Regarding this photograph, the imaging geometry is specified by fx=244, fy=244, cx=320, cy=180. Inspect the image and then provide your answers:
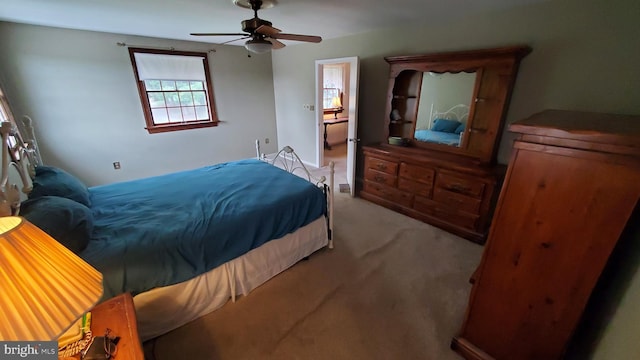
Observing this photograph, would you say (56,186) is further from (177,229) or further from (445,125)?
(445,125)

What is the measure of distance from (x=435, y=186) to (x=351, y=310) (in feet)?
5.55

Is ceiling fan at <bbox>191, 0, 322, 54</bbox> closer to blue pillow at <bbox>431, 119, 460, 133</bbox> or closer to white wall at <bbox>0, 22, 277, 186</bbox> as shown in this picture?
blue pillow at <bbox>431, 119, 460, 133</bbox>

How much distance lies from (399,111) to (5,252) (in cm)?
342

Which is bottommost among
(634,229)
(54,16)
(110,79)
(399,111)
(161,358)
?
(161,358)

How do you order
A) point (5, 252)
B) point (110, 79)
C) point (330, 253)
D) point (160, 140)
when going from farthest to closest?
1. point (160, 140)
2. point (110, 79)
3. point (330, 253)
4. point (5, 252)

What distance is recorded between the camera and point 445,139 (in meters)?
2.96

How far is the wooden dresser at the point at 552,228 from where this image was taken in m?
0.90

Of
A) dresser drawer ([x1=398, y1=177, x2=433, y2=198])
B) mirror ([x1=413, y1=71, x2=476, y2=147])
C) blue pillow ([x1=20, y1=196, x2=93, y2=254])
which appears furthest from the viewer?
dresser drawer ([x1=398, y1=177, x2=433, y2=198])

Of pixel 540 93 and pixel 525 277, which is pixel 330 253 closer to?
pixel 525 277

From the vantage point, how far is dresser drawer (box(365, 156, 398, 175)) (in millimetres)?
3092

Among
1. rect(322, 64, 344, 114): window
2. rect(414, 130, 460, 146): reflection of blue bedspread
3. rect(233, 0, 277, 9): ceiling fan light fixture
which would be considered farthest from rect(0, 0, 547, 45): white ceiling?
rect(322, 64, 344, 114): window

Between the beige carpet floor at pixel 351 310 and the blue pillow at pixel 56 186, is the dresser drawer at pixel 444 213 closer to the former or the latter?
the beige carpet floor at pixel 351 310

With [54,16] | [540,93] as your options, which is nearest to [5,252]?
[540,93]

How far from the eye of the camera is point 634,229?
1112 millimetres
